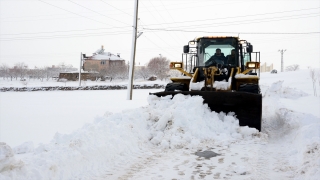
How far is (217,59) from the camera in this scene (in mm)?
9516

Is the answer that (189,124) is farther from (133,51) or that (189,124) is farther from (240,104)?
(133,51)

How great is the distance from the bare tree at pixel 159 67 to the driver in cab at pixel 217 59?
5870 centimetres

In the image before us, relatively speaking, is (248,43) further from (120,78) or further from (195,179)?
(120,78)

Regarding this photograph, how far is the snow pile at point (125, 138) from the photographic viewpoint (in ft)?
13.3

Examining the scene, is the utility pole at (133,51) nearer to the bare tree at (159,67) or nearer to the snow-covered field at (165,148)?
the snow-covered field at (165,148)

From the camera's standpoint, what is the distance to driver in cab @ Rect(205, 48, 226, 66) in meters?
9.46

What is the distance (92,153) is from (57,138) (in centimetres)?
101

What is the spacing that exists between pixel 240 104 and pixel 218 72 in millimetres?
1878

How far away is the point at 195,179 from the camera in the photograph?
413 cm

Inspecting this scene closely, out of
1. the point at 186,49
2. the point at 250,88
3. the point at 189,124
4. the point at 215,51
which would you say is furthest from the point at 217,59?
the point at 189,124

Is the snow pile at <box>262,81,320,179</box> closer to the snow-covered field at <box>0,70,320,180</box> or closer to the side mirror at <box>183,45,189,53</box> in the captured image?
the snow-covered field at <box>0,70,320,180</box>

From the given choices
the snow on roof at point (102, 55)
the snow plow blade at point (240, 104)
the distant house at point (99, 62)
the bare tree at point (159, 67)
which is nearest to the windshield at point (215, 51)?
the snow plow blade at point (240, 104)

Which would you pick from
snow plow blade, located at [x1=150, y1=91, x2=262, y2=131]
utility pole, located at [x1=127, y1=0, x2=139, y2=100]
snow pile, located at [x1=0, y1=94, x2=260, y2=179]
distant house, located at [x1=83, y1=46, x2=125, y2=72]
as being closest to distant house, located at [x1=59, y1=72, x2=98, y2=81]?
distant house, located at [x1=83, y1=46, x2=125, y2=72]

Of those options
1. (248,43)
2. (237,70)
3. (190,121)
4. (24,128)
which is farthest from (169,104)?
(24,128)
